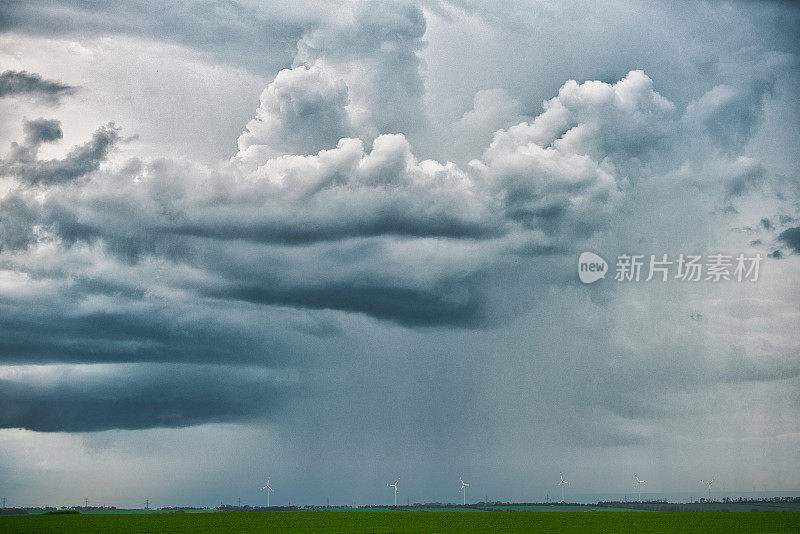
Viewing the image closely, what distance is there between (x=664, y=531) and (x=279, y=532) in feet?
217

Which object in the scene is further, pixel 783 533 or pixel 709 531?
pixel 709 531

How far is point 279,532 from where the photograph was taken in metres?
150

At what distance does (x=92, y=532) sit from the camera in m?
155

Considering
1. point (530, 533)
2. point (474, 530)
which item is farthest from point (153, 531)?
point (530, 533)

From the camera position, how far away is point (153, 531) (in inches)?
6235

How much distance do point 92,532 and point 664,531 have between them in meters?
101

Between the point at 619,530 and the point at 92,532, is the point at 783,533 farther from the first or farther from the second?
the point at 92,532

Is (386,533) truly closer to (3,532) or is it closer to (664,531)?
(664,531)

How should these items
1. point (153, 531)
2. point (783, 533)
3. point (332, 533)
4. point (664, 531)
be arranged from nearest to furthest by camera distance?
point (783, 533)
point (332, 533)
point (664, 531)
point (153, 531)

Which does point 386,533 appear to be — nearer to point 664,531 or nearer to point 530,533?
point 530,533

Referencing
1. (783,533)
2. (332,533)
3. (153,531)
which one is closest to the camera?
(783,533)

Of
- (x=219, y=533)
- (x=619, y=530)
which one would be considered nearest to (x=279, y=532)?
(x=219, y=533)

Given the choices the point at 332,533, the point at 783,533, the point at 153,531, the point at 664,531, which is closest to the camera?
the point at 783,533

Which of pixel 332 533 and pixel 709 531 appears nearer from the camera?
pixel 332 533
